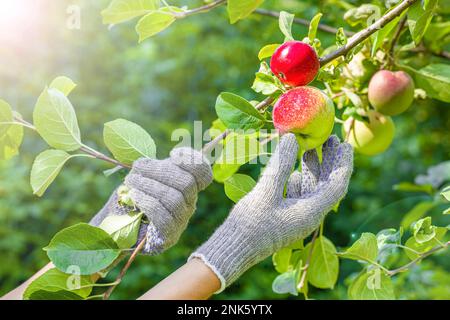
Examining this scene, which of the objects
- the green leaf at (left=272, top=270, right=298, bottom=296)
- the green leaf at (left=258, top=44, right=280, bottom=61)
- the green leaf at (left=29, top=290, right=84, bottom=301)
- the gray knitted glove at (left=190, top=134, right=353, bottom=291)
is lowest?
the green leaf at (left=272, top=270, right=298, bottom=296)

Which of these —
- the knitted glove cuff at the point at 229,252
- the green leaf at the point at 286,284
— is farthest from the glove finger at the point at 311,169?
the green leaf at the point at 286,284

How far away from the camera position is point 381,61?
1.01 m

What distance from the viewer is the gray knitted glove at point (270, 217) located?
0.77m

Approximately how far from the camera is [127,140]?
83 centimetres

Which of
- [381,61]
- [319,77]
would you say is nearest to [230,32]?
[381,61]

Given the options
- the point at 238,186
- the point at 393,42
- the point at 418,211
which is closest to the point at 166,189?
the point at 238,186

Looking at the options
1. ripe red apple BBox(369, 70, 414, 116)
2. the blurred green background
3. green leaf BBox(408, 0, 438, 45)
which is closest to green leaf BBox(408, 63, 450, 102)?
ripe red apple BBox(369, 70, 414, 116)

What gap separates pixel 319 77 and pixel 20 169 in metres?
2.09

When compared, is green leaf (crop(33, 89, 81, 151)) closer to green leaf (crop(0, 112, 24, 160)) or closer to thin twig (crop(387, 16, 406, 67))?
green leaf (crop(0, 112, 24, 160))

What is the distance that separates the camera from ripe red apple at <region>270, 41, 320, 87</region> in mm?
734

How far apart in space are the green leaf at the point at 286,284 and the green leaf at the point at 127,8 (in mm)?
460

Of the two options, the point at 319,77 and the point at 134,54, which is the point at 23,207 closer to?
the point at 134,54

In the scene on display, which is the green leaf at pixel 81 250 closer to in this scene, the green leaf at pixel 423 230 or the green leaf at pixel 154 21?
the green leaf at pixel 154 21

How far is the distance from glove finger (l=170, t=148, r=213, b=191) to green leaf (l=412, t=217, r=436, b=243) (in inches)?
10.8
